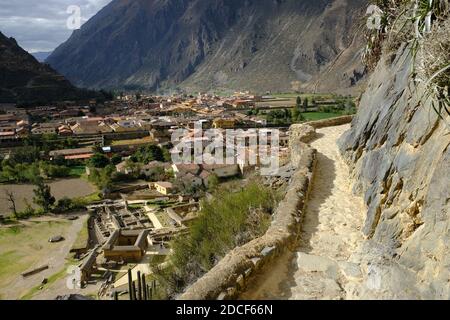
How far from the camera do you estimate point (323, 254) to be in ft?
16.0

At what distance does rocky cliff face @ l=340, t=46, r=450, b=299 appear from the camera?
3682 mm

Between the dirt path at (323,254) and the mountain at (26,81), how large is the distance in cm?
7254

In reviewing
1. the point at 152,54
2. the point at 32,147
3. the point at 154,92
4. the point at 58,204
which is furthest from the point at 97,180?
the point at 152,54

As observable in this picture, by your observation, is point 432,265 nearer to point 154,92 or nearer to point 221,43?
point 154,92

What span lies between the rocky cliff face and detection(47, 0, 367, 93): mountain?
67.5 metres

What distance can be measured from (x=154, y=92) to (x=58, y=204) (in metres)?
114

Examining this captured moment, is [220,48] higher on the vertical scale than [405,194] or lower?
higher

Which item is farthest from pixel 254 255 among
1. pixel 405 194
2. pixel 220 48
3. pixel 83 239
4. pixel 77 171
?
pixel 220 48

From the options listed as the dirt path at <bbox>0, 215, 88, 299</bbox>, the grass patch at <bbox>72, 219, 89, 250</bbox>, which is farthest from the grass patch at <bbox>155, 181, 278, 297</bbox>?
the grass patch at <bbox>72, 219, 89, 250</bbox>

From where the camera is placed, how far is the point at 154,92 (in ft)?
452

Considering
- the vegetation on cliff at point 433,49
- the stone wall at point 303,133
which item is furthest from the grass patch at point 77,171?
the vegetation on cliff at point 433,49

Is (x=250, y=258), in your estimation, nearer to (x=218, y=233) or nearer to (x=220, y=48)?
(x=218, y=233)

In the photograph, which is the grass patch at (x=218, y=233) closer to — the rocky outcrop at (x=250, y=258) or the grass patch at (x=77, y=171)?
the rocky outcrop at (x=250, y=258)

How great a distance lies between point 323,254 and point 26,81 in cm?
8139
